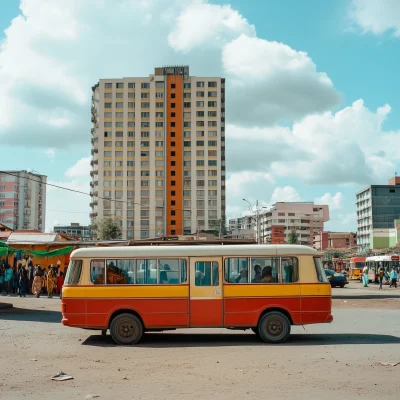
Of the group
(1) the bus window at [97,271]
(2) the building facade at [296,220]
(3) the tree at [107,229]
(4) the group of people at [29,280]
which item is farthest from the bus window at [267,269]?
(2) the building facade at [296,220]

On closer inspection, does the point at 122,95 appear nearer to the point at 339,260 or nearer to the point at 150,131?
the point at 150,131

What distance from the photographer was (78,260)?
49.9 feet

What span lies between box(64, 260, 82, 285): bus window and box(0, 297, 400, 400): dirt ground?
1.58 metres

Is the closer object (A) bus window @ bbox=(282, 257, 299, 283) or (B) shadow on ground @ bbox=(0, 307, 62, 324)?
(A) bus window @ bbox=(282, 257, 299, 283)

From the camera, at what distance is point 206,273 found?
49.4ft

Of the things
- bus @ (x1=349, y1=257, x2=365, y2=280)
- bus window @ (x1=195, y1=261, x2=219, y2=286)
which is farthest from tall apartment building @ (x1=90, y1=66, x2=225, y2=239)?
bus window @ (x1=195, y1=261, x2=219, y2=286)

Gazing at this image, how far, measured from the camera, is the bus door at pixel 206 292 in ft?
48.6

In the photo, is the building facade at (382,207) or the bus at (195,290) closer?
the bus at (195,290)

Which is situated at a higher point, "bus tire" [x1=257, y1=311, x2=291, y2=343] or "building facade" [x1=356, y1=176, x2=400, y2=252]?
"building facade" [x1=356, y1=176, x2=400, y2=252]

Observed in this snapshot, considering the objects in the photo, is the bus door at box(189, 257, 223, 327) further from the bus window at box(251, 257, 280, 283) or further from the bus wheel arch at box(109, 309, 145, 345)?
the bus wheel arch at box(109, 309, 145, 345)

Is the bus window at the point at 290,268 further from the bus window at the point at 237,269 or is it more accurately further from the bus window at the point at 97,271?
the bus window at the point at 97,271

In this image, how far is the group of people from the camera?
34062mm

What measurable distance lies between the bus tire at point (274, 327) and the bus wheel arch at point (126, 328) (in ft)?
9.86

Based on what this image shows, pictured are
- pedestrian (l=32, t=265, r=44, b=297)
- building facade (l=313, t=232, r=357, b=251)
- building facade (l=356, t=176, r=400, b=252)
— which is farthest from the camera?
building facade (l=313, t=232, r=357, b=251)
